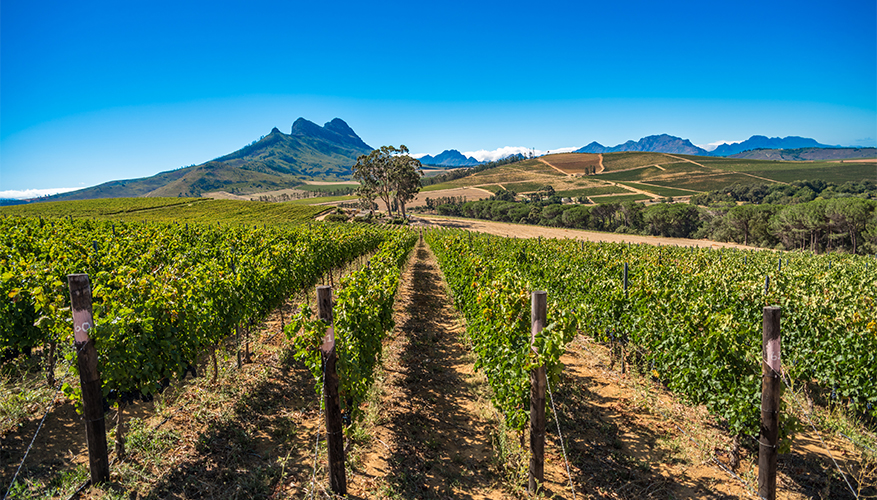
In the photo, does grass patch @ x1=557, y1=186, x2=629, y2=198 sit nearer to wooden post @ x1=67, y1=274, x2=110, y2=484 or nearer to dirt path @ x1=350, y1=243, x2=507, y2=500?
dirt path @ x1=350, y1=243, x2=507, y2=500

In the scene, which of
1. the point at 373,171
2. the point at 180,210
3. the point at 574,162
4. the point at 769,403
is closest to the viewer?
the point at 769,403

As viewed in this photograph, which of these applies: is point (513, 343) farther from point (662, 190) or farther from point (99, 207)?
point (662, 190)

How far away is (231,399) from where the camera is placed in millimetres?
6367

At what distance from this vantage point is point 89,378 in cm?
414

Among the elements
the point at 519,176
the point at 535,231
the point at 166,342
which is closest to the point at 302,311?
the point at 166,342

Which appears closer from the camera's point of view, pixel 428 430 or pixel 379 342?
pixel 428 430

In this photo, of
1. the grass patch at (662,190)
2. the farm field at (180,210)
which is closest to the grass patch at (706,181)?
the grass patch at (662,190)

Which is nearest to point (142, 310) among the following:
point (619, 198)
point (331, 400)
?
point (331, 400)

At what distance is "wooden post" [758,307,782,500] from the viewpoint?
3.93m

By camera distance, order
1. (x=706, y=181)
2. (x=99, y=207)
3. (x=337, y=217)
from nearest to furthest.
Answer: (x=337, y=217) < (x=99, y=207) < (x=706, y=181)

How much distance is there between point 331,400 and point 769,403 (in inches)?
190

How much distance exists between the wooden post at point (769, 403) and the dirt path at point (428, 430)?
2.93 metres

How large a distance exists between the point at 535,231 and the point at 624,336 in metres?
54.8

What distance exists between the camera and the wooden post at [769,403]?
393 cm
